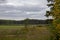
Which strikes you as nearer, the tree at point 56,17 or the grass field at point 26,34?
the tree at point 56,17

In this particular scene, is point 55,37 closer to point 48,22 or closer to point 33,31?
point 48,22

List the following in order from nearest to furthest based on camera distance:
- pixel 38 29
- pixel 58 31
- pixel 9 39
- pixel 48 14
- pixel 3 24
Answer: pixel 58 31
pixel 48 14
pixel 9 39
pixel 38 29
pixel 3 24

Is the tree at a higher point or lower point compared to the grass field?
higher

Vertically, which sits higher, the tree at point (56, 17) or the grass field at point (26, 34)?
the tree at point (56, 17)

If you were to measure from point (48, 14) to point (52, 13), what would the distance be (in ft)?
2.99

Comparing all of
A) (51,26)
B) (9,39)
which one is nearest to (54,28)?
(51,26)

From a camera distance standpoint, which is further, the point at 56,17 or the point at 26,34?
the point at 26,34

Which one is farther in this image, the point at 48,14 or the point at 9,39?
the point at 9,39

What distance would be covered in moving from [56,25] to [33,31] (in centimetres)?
3747

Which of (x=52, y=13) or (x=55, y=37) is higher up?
(x=52, y=13)

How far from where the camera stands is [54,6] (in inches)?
1076

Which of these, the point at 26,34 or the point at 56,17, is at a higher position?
the point at 56,17

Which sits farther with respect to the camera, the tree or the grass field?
the grass field

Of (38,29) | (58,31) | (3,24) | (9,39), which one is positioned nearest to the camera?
(58,31)
